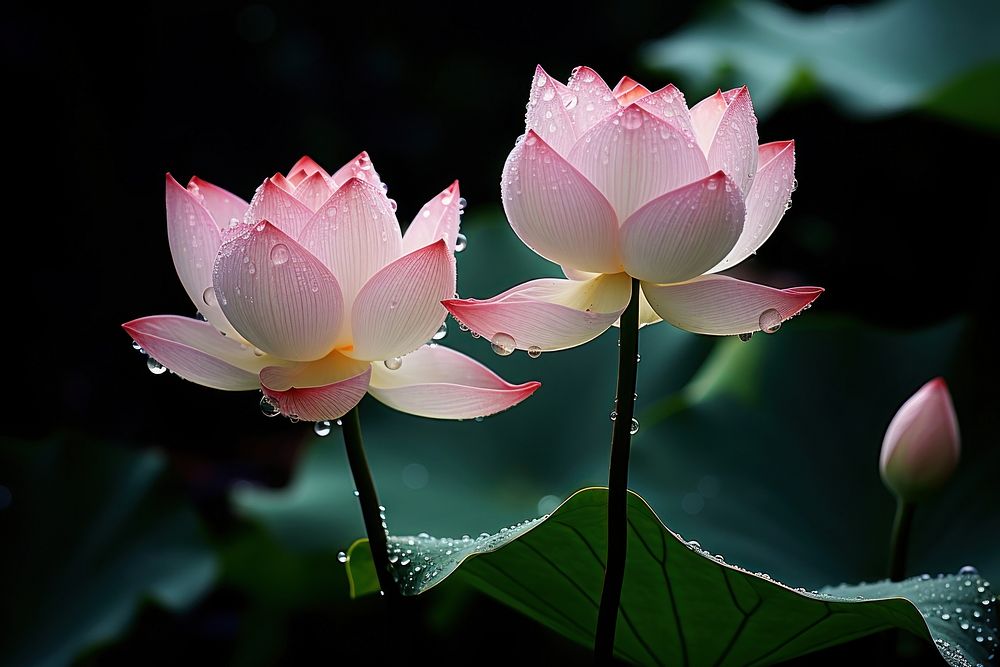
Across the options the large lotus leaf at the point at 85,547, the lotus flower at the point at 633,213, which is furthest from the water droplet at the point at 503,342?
the large lotus leaf at the point at 85,547

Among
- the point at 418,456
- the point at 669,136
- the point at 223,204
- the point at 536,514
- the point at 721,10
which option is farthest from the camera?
the point at 721,10

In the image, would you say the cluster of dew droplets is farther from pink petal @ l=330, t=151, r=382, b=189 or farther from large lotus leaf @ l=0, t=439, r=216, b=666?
large lotus leaf @ l=0, t=439, r=216, b=666

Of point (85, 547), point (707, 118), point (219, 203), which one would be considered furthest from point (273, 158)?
point (707, 118)

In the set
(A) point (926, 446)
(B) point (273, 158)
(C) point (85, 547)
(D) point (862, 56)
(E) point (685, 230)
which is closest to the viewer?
(E) point (685, 230)

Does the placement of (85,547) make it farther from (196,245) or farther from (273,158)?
(273,158)

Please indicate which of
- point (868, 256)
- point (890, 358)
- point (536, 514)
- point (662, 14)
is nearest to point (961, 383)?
point (890, 358)

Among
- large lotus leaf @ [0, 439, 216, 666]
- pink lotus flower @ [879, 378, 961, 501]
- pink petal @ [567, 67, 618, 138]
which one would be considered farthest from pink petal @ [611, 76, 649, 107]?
large lotus leaf @ [0, 439, 216, 666]

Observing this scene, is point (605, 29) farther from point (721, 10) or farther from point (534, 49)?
point (721, 10)
